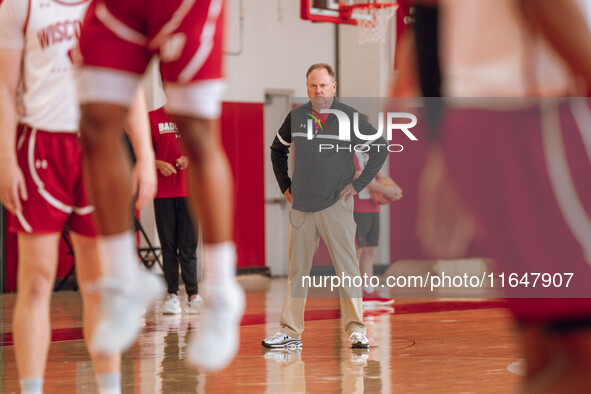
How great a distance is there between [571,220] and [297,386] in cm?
286

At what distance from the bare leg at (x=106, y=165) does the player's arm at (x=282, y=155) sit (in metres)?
3.53

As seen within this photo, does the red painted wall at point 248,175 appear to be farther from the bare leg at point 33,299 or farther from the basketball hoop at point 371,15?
the bare leg at point 33,299

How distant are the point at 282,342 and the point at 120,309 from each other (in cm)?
350

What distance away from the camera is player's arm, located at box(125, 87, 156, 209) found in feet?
8.53

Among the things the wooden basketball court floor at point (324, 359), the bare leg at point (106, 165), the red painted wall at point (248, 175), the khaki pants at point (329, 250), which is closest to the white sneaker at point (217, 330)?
the bare leg at point (106, 165)

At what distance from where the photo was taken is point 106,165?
1.89 m

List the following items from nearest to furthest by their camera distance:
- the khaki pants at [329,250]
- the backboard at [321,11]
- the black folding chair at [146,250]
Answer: the khaki pants at [329,250], the backboard at [321,11], the black folding chair at [146,250]

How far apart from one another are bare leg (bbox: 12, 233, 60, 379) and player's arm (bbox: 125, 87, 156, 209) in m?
0.35

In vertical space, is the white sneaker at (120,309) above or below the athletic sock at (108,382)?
above

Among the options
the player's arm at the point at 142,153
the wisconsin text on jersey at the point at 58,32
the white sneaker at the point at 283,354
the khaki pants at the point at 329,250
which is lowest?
the white sneaker at the point at 283,354

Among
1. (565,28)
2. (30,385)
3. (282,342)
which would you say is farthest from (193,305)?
(565,28)

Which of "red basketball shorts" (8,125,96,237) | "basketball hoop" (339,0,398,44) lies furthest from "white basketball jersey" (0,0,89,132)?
"basketball hoop" (339,0,398,44)

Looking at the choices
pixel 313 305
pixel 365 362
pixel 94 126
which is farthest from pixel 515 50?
pixel 313 305

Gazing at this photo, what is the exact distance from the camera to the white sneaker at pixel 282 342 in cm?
526
